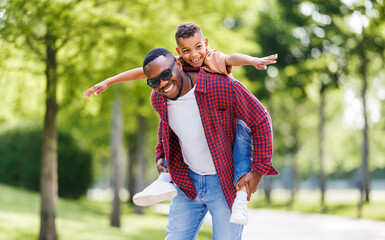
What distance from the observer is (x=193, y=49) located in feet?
10.4

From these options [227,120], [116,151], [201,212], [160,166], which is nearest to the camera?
[227,120]

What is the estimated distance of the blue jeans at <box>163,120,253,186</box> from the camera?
292 centimetres

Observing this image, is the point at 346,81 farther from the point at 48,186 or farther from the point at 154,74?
the point at 154,74

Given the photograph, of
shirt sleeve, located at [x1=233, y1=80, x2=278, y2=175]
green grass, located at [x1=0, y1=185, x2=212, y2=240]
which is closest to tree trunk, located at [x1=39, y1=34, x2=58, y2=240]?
green grass, located at [x1=0, y1=185, x2=212, y2=240]

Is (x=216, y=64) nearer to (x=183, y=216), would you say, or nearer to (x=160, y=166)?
(x=160, y=166)

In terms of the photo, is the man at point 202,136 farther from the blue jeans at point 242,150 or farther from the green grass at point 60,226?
the green grass at point 60,226

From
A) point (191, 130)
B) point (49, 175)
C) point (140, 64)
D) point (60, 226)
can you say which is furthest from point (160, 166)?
point (60, 226)

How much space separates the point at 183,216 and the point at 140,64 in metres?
6.31

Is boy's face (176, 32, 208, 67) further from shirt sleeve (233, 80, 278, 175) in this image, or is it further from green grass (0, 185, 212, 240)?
green grass (0, 185, 212, 240)

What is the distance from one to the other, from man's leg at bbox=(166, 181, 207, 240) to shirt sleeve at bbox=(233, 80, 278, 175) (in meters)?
0.50

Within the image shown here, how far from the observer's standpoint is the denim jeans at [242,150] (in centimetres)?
292

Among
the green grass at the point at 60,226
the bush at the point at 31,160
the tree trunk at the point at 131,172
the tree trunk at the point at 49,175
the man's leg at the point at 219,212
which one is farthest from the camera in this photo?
the tree trunk at the point at 131,172

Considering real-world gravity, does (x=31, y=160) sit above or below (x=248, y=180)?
below

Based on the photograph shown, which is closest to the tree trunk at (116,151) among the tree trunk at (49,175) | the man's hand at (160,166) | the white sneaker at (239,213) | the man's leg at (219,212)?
the tree trunk at (49,175)
